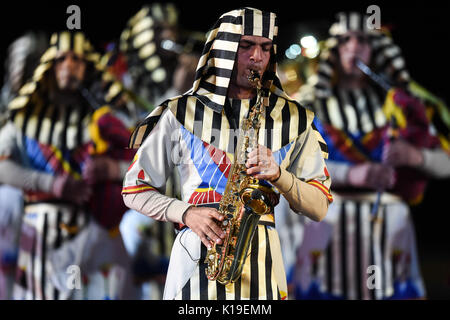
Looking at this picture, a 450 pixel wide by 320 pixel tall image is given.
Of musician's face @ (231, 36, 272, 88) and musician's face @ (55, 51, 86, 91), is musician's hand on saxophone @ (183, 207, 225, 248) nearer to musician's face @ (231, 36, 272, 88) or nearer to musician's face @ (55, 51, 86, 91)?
musician's face @ (231, 36, 272, 88)

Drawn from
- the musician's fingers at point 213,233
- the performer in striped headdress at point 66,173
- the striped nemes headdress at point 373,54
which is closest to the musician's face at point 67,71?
the performer in striped headdress at point 66,173

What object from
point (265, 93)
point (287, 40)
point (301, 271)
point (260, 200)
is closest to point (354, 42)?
point (287, 40)

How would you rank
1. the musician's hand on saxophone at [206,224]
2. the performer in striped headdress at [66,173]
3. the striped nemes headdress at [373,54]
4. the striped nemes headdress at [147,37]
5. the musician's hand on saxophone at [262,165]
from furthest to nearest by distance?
the striped nemes headdress at [147,37] → the striped nemes headdress at [373,54] → the performer in striped headdress at [66,173] → the musician's hand on saxophone at [206,224] → the musician's hand on saxophone at [262,165]

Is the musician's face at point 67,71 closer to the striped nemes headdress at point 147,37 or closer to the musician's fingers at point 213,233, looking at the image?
the striped nemes headdress at point 147,37

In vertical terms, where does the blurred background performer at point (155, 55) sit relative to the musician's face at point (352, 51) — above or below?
above

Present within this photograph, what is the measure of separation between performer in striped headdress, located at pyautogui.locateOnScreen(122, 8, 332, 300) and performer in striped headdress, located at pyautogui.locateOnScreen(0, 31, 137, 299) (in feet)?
8.89

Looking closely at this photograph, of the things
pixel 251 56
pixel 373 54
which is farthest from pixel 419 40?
pixel 251 56

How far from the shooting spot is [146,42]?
7.40m

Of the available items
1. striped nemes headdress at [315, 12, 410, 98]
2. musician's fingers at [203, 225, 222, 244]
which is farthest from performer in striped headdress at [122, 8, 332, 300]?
striped nemes headdress at [315, 12, 410, 98]

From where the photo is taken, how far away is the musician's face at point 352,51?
20.7 ft

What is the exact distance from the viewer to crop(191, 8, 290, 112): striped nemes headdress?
2998 mm

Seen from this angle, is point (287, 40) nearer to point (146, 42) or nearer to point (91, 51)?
point (146, 42)
